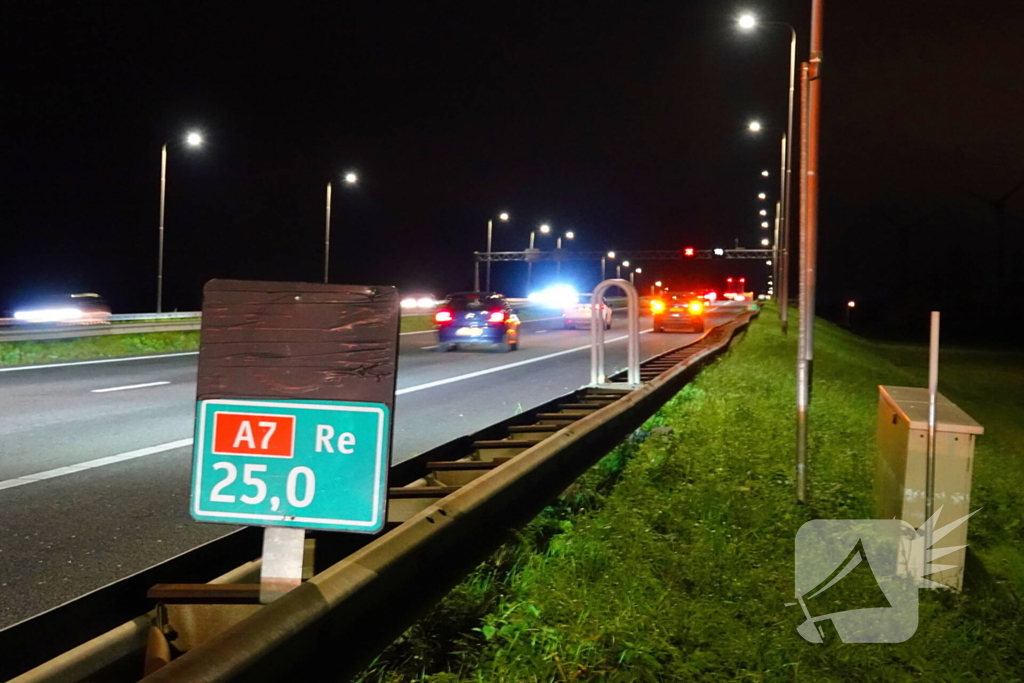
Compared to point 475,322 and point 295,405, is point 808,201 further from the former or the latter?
point 475,322

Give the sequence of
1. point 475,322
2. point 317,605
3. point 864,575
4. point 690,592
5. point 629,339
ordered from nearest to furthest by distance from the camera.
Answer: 1. point 317,605
2. point 690,592
3. point 864,575
4. point 629,339
5. point 475,322

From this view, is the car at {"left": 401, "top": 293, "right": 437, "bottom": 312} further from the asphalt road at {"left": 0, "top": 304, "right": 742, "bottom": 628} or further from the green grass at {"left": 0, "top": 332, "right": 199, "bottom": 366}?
the asphalt road at {"left": 0, "top": 304, "right": 742, "bottom": 628}

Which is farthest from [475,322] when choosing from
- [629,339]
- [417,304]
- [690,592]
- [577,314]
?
[417,304]

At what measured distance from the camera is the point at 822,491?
8047 millimetres

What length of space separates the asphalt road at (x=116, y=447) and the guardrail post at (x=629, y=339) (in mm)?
1352

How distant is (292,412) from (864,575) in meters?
3.94

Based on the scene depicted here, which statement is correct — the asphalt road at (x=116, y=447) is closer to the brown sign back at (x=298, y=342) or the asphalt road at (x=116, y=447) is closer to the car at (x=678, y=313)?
the brown sign back at (x=298, y=342)

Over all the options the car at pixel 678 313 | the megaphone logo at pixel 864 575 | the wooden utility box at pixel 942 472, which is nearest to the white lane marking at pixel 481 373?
the megaphone logo at pixel 864 575

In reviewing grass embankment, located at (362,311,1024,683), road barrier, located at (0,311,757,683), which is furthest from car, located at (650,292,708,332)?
road barrier, located at (0,311,757,683)

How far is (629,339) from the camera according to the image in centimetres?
1257

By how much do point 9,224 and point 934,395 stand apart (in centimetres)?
10515

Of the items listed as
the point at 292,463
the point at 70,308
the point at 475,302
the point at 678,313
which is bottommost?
the point at 292,463

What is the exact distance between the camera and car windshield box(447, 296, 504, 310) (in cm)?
2677

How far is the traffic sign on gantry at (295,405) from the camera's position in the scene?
3.49 m
